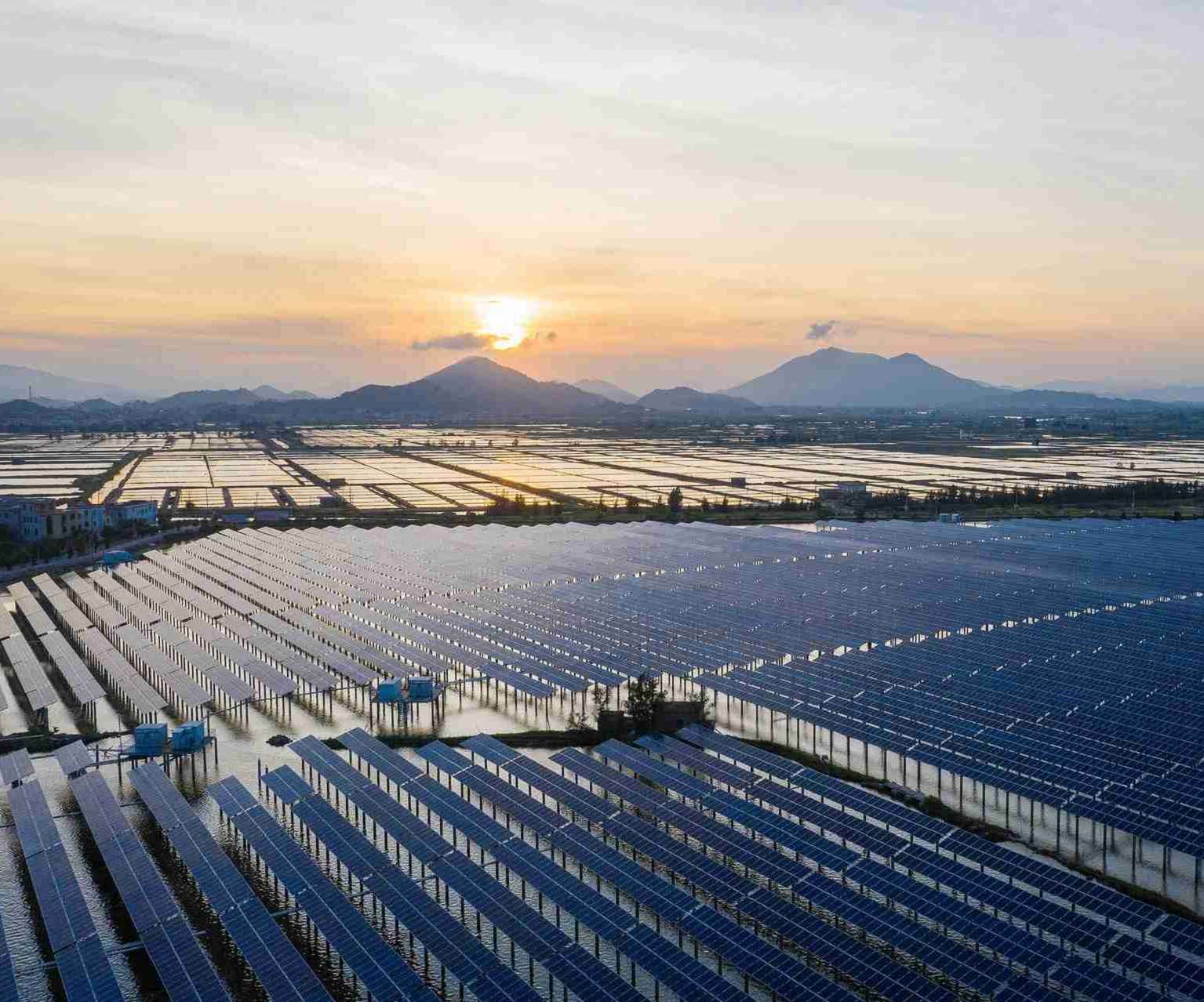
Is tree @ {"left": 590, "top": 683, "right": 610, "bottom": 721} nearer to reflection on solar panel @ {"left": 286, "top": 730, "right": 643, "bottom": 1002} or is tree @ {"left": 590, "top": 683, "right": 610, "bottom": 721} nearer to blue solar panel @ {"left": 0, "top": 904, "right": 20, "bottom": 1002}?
reflection on solar panel @ {"left": 286, "top": 730, "right": 643, "bottom": 1002}

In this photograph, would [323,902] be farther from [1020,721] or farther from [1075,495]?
[1075,495]

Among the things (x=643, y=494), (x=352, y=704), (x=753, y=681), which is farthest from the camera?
(x=643, y=494)

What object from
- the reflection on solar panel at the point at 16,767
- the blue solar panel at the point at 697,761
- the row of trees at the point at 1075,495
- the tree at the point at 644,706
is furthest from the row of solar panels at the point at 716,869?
the row of trees at the point at 1075,495

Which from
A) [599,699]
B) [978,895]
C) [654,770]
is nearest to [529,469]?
[599,699]

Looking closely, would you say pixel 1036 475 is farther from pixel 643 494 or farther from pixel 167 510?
pixel 167 510

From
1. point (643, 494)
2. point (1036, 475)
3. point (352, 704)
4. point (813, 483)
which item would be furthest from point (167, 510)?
point (1036, 475)

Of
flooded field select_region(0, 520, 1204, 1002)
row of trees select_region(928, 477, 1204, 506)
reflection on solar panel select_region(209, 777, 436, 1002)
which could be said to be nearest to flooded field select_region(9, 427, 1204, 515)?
row of trees select_region(928, 477, 1204, 506)
